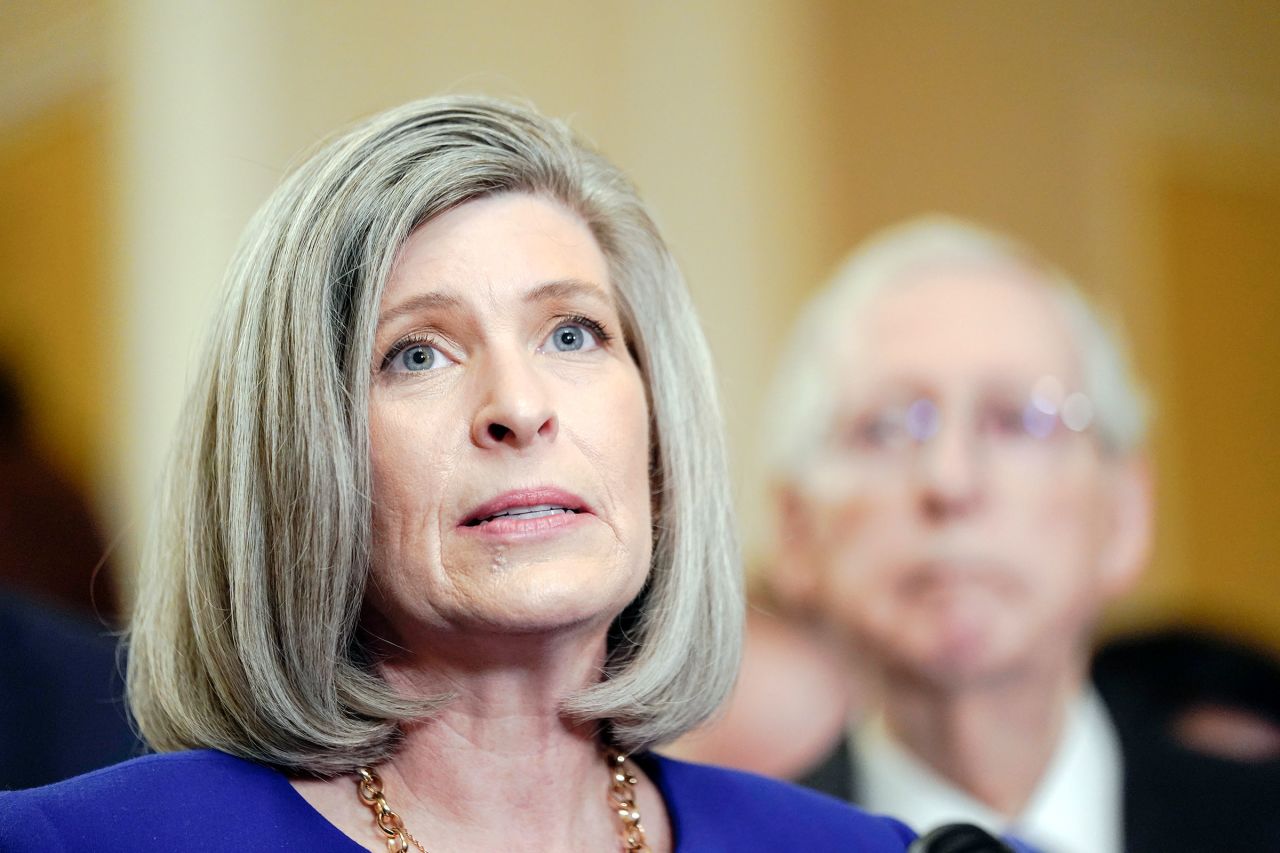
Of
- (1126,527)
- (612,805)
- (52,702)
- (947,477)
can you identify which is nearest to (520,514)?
(612,805)

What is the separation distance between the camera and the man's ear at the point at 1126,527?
244cm

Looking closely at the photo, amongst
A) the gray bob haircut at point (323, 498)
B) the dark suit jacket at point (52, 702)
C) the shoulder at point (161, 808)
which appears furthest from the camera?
the dark suit jacket at point (52, 702)

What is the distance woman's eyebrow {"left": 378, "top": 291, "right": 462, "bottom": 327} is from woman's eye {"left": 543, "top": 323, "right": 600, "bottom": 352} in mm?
89

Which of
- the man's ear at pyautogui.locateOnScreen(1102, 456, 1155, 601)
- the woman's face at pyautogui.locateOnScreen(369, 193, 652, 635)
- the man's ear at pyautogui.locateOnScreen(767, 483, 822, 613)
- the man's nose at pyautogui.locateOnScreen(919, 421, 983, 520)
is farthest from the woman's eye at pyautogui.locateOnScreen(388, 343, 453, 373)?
the man's ear at pyautogui.locateOnScreen(1102, 456, 1155, 601)

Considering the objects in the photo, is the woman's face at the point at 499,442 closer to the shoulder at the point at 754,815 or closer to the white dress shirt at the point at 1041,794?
the shoulder at the point at 754,815

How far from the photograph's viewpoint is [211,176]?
3.36 meters

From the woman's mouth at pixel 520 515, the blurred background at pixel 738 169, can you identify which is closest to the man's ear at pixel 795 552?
the blurred background at pixel 738 169

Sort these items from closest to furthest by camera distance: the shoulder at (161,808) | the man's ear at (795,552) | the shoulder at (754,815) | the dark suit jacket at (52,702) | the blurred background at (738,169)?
1. the shoulder at (161,808)
2. the shoulder at (754,815)
3. the dark suit jacket at (52,702)
4. the man's ear at (795,552)
5. the blurred background at (738,169)

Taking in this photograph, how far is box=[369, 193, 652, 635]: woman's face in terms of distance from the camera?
1155 mm

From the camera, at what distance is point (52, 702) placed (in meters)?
1.71

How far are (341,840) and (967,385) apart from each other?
54.1 inches

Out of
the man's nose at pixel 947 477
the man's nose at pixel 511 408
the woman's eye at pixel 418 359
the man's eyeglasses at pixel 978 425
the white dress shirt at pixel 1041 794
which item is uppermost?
the woman's eye at pixel 418 359

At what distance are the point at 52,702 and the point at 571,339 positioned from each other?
81cm

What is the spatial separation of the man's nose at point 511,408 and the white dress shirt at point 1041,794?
1.20 meters
